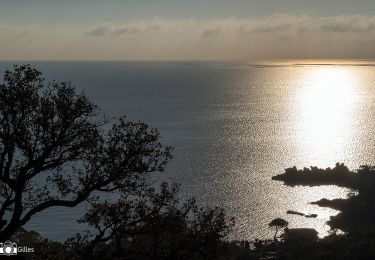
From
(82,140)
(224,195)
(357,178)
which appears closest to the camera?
(82,140)

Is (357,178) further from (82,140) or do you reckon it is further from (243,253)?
(82,140)

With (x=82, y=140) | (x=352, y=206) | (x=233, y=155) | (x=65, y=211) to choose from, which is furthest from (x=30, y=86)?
(x=233, y=155)

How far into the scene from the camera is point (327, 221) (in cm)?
10438

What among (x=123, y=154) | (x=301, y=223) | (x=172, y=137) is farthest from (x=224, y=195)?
(x=123, y=154)

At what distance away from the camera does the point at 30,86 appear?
19266 millimetres

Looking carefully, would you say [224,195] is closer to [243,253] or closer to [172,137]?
[243,253]

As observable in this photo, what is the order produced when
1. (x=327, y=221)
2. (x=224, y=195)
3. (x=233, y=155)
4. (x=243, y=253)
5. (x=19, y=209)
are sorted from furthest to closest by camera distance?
1. (x=233, y=155)
2. (x=224, y=195)
3. (x=327, y=221)
4. (x=243, y=253)
5. (x=19, y=209)

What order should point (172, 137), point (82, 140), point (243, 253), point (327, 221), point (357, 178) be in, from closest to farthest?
point (82, 140)
point (243, 253)
point (327, 221)
point (357, 178)
point (172, 137)

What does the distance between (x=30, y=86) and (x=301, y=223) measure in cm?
9398

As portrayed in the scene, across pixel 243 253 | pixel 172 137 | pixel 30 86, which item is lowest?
pixel 243 253

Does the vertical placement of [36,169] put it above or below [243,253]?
above

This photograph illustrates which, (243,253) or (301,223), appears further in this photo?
(301,223)

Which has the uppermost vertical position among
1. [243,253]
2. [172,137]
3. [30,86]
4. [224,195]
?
[172,137]

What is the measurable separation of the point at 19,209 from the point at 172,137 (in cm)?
17367
